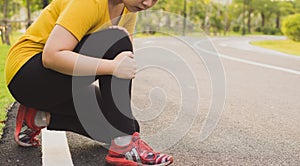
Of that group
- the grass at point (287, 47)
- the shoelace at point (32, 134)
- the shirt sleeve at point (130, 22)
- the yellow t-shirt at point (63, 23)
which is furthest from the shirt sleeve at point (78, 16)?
the grass at point (287, 47)

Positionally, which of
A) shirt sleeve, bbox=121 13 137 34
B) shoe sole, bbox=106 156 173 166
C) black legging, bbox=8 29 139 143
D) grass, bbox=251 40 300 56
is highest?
shirt sleeve, bbox=121 13 137 34

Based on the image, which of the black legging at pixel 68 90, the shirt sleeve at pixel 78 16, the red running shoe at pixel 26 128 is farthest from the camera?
the red running shoe at pixel 26 128

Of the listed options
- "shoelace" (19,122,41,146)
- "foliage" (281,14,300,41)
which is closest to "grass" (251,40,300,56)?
"foliage" (281,14,300,41)

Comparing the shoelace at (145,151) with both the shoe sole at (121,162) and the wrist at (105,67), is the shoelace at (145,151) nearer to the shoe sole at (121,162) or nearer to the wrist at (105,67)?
the shoe sole at (121,162)

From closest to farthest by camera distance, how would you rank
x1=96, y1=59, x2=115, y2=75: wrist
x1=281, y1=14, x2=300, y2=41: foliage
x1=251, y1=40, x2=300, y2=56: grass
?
x1=96, y1=59, x2=115, y2=75: wrist < x1=251, y1=40, x2=300, y2=56: grass < x1=281, y1=14, x2=300, y2=41: foliage

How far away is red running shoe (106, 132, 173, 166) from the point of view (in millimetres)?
2002

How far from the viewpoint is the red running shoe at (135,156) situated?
200 centimetres

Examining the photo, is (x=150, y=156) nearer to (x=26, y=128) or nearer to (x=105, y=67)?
(x=105, y=67)

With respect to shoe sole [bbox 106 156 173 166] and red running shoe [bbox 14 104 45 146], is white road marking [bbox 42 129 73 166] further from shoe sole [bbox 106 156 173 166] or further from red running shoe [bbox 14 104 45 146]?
shoe sole [bbox 106 156 173 166]

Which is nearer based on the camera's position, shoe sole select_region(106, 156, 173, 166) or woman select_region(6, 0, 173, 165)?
woman select_region(6, 0, 173, 165)

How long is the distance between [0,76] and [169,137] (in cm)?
329

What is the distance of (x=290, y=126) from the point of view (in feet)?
10.4

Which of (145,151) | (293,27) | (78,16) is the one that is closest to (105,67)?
(78,16)

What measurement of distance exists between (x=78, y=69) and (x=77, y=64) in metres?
0.03
